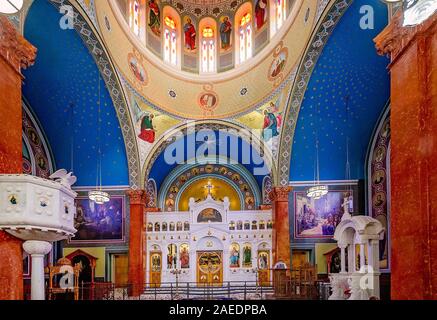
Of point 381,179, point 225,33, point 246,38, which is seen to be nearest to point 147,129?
point 225,33

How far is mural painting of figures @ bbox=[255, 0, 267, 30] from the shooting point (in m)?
18.4

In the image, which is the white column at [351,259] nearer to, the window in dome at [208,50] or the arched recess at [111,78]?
the arched recess at [111,78]

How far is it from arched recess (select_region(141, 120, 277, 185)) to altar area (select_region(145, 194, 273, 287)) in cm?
326

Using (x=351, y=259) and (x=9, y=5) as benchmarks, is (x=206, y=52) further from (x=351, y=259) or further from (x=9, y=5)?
(x=9, y=5)

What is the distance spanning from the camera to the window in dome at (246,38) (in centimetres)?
1919

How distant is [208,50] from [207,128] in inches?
144

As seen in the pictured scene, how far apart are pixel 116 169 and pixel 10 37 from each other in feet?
36.0

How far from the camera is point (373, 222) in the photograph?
10391mm

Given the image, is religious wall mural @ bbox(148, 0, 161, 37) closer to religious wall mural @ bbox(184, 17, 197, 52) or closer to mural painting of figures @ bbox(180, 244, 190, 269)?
religious wall mural @ bbox(184, 17, 197, 52)

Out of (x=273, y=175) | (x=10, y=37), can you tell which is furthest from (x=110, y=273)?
(x=10, y=37)

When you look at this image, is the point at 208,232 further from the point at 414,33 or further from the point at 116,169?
the point at 414,33

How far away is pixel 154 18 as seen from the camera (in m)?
18.6

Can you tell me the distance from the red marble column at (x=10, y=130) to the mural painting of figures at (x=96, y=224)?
1059 centimetres

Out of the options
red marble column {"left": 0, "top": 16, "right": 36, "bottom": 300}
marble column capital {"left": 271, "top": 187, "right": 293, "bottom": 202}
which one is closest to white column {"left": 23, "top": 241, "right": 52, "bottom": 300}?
red marble column {"left": 0, "top": 16, "right": 36, "bottom": 300}
